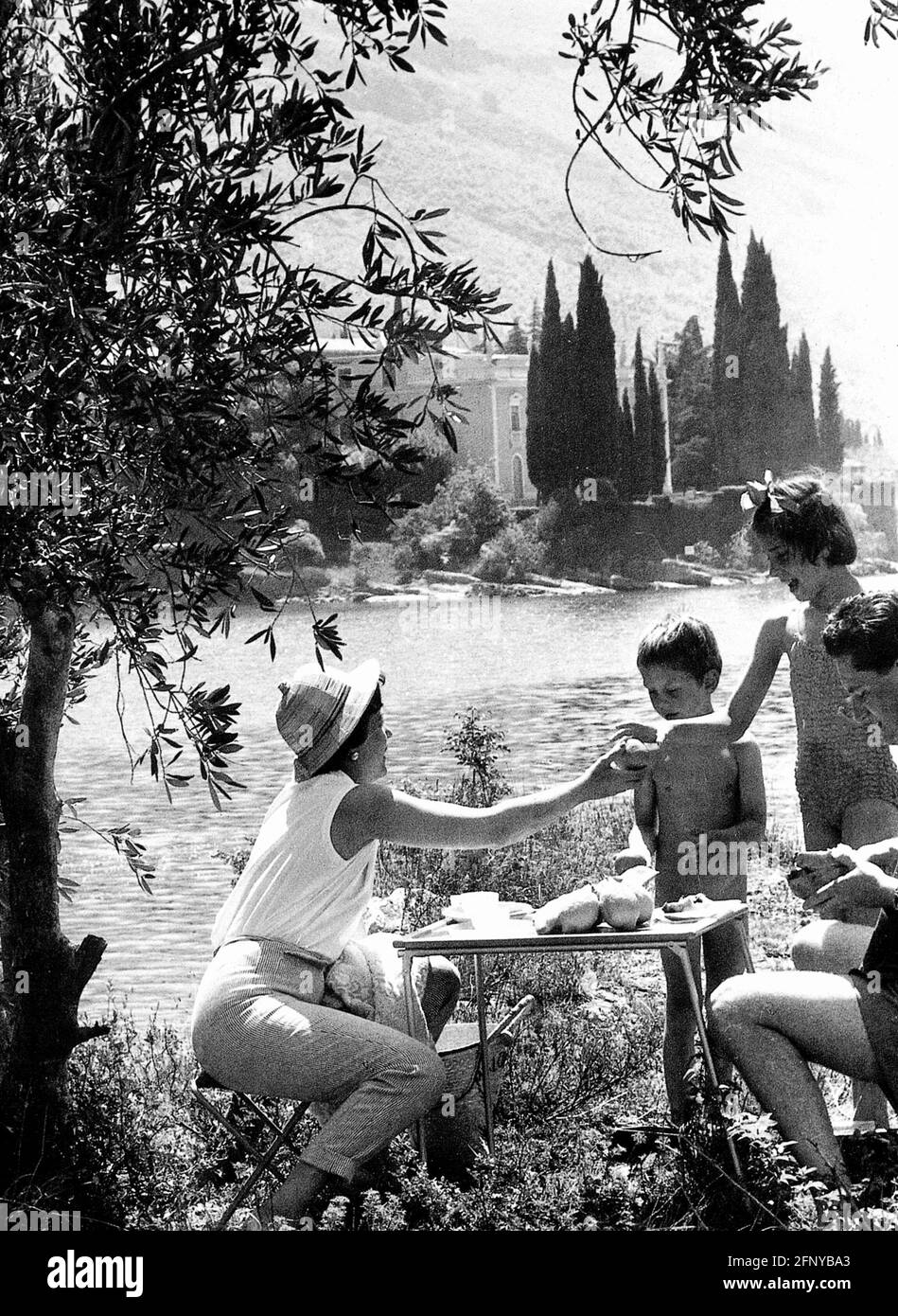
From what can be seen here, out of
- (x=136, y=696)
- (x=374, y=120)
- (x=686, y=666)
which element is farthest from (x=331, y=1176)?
(x=374, y=120)

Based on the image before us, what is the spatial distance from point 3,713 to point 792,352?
4.77 meters

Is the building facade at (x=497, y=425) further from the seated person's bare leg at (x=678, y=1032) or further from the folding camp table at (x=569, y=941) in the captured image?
the folding camp table at (x=569, y=941)

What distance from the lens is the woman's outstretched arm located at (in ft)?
11.0

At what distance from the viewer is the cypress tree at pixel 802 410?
7473 millimetres

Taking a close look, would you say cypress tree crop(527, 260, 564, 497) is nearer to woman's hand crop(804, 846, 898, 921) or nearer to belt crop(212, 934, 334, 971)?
belt crop(212, 934, 334, 971)

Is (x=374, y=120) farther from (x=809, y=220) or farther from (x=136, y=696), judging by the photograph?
(x=136, y=696)

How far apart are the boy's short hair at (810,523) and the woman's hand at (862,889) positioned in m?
1.11

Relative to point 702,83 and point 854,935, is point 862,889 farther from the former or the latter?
point 702,83

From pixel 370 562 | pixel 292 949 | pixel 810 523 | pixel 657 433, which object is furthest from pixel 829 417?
pixel 292 949

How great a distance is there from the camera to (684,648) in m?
3.96

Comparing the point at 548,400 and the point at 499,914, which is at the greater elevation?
the point at 548,400

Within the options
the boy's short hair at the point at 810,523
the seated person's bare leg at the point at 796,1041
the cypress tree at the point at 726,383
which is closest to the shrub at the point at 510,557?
the cypress tree at the point at 726,383

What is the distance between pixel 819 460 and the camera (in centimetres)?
754

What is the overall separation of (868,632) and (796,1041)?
914 millimetres
